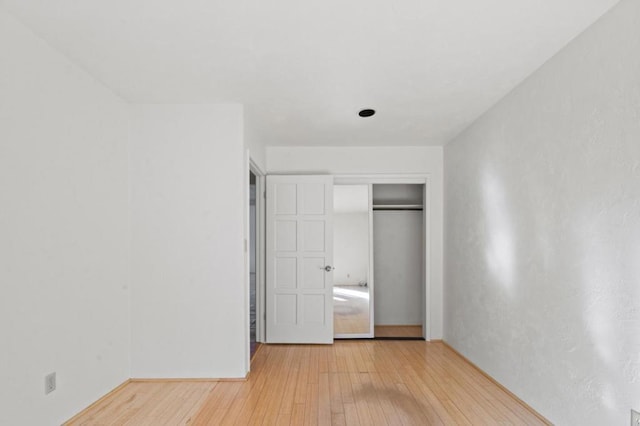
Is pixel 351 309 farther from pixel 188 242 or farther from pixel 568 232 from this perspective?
pixel 568 232

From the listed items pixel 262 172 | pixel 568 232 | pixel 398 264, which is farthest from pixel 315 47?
pixel 398 264

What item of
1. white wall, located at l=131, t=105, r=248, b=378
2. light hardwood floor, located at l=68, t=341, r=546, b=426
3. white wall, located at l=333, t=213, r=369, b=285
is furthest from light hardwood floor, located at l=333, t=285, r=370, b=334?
white wall, located at l=131, t=105, r=248, b=378

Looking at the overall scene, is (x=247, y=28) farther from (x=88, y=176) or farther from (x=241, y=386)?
(x=241, y=386)

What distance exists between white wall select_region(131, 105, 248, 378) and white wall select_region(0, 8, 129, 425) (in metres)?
0.18

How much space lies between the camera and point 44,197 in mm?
2467

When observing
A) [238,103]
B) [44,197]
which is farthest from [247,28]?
[44,197]

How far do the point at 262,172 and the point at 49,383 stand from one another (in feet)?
9.76

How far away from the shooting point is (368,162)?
5113mm

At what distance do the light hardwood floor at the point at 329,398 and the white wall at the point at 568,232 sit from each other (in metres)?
0.31

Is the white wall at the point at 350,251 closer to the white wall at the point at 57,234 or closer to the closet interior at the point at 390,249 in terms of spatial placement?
the closet interior at the point at 390,249

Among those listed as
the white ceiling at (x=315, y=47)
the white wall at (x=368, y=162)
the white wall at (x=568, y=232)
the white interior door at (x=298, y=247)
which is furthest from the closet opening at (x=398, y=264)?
the white ceiling at (x=315, y=47)

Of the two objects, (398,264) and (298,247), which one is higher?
(298,247)

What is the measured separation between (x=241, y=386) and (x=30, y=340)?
1665 millimetres

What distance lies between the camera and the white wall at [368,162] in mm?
5098
